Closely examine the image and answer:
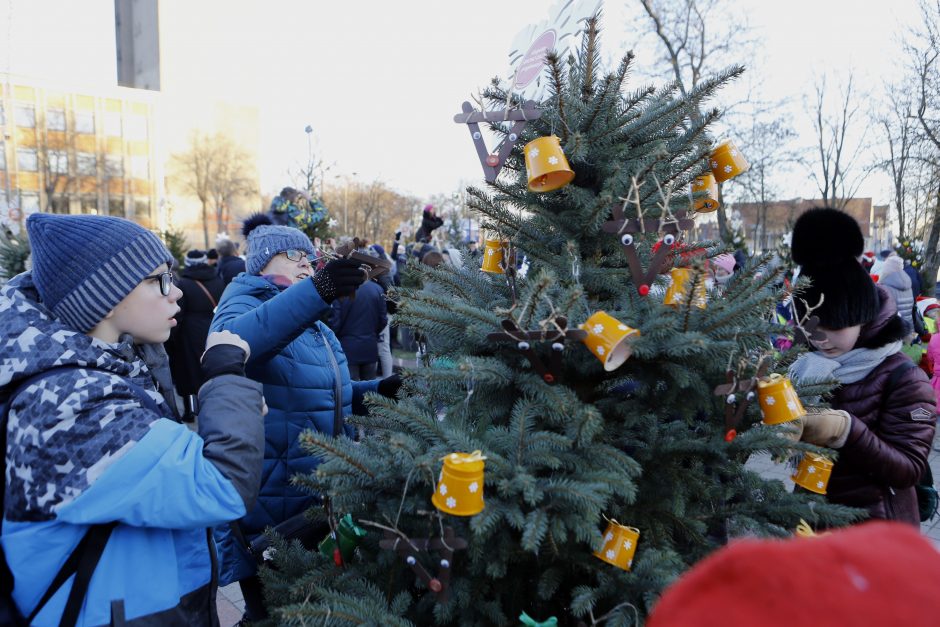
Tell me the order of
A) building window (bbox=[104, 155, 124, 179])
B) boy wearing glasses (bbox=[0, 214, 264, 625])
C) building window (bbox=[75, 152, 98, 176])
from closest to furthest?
1. boy wearing glasses (bbox=[0, 214, 264, 625])
2. building window (bbox=[75, 152, 98, 176])
3. building window (bbox=[104, 155, 124, 179])

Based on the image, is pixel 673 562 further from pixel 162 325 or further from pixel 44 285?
pixel 44 285

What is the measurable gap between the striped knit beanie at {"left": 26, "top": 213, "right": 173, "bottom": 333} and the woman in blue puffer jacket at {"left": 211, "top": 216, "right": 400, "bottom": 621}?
25.5 inches

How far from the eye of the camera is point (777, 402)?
1.53 meters

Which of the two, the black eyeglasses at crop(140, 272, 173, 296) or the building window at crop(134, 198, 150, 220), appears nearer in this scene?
the black eyeglasses at crop(140, 272, 173, 296)

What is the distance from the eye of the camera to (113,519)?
1.34m

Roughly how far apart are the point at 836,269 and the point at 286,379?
2.27 m

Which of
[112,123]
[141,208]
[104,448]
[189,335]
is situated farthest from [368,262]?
[112,123]

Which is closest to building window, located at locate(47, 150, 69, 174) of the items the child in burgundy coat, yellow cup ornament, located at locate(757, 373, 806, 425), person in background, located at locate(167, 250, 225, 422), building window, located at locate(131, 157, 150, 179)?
building window, located at locate(131, 157, 150, 179)

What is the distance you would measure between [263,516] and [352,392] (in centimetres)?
61

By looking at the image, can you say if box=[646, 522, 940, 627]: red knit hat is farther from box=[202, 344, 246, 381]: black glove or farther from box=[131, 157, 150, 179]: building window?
box=[131, 157, 150, 179]: building window

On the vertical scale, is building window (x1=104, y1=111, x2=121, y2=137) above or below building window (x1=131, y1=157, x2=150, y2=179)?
above

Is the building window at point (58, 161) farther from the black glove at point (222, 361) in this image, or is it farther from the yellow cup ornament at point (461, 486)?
the yellow cup ornament at point (461, 486)

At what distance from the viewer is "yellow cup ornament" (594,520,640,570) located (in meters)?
1.43

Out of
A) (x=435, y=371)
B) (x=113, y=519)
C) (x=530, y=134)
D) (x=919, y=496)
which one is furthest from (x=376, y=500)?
(x=919, y=496)
